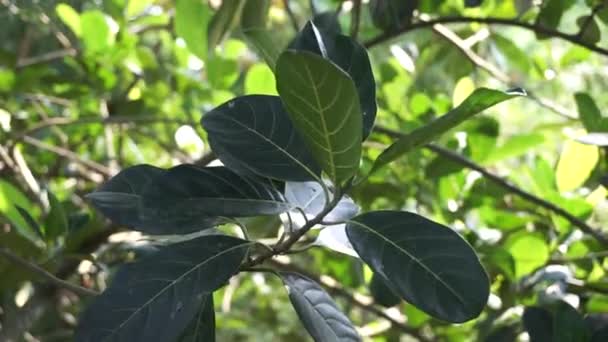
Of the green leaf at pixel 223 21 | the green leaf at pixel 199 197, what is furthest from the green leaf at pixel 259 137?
the green leaf at pixel 223 21

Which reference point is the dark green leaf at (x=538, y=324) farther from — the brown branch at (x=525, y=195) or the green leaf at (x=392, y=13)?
the green leaf at (x=392, y=13)

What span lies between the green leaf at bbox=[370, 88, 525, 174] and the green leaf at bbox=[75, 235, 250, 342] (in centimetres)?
13

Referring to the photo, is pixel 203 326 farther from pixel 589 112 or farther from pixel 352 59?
pixel 589 112

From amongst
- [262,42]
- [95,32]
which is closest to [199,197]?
[262,42]

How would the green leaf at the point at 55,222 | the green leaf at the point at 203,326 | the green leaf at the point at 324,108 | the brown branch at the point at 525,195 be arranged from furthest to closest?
1. the brown branch at the point at 525,195
2. the green leaf at the point at 55,222
3. the green leaf at the point at 203,326
4. the green leaf at the point at 324,108

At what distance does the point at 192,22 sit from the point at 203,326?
1.63 ft

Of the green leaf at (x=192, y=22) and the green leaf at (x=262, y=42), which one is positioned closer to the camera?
the green leaf at (x=262, y=42)

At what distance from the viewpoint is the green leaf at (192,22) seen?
94cm

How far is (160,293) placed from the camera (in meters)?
0.48

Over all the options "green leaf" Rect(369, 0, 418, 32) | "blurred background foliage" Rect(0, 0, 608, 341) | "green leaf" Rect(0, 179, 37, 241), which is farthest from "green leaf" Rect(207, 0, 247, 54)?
"green leaf" Rect(0, 179, 37, 241)

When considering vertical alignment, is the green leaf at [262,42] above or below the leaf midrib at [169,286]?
above

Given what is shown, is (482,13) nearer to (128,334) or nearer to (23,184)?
(23,184)

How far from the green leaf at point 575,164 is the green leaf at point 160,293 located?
1.69ft

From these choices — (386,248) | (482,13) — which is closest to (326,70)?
(386,248)
